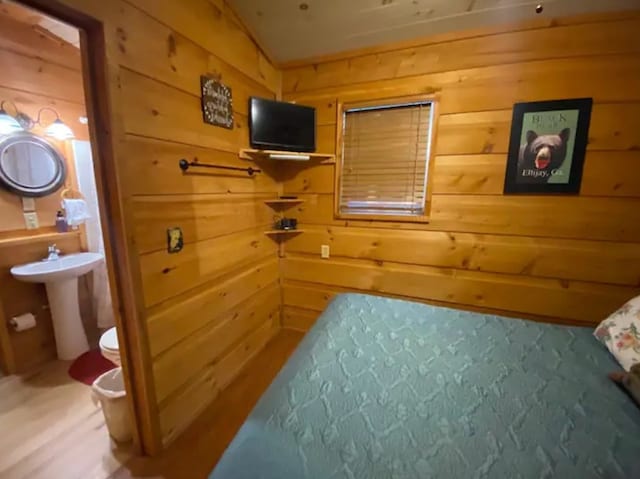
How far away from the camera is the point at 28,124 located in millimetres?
2068

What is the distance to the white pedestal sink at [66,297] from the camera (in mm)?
2021

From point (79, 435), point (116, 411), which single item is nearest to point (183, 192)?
point (116, 411)

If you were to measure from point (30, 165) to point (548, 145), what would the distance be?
3620 mm

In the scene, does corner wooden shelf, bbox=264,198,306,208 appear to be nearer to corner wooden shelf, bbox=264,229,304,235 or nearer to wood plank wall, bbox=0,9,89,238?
corner wooden shelf, bbox=264,229,304,235

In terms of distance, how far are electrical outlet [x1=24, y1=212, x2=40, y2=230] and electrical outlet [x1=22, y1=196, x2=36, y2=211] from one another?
39 millimetres

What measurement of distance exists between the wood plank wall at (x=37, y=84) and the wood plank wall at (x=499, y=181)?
1800mm

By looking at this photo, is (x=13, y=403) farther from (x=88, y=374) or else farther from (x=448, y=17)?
(x=448, y=17)

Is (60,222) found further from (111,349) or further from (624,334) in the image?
(624,334)

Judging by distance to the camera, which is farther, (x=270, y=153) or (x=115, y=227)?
(x=270, y=153)

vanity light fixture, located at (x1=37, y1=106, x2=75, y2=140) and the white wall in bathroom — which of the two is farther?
the white wall in bathroom

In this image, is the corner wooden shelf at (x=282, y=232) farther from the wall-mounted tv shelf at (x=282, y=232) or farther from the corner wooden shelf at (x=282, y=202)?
the corner wooden shelf at (x=282, y=202)

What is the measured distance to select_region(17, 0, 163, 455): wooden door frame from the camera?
1073 millimetres

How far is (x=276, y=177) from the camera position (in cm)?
235

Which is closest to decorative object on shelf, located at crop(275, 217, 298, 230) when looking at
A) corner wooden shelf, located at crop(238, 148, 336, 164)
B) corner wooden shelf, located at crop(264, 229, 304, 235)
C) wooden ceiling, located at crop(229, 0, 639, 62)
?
corner wooden shelf, located at crop(264, 229, 304, 235)
